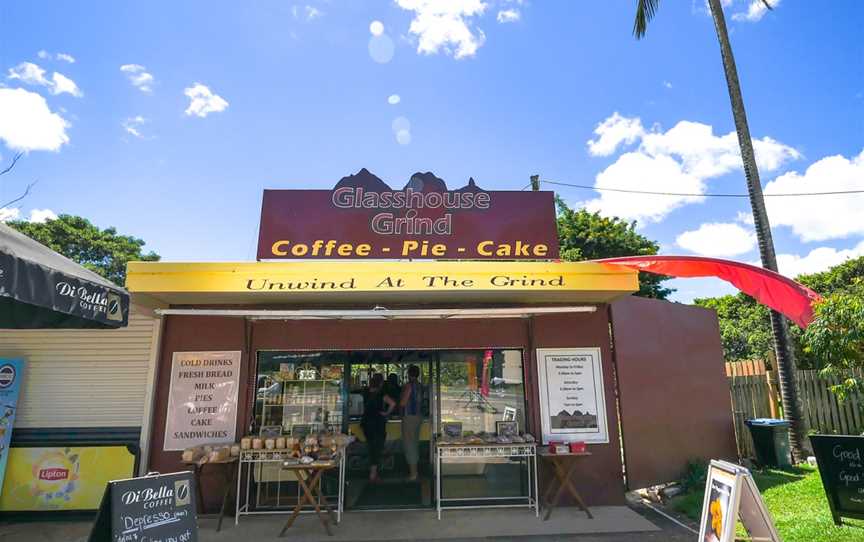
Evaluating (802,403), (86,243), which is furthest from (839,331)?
(86,243)

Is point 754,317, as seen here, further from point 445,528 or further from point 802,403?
point 445,528

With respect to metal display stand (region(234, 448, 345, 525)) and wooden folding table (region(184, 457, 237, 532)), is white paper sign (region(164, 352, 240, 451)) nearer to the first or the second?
wooden folding table (region(184, 457, 237, 532))

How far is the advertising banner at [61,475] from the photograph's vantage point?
21.7 feet

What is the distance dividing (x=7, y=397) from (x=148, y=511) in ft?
14.1

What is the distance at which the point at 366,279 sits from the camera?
6.44 m

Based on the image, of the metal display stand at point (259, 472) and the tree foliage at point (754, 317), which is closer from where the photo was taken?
the metal display stand at point (259, 472)

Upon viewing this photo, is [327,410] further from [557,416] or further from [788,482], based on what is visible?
[788,482]

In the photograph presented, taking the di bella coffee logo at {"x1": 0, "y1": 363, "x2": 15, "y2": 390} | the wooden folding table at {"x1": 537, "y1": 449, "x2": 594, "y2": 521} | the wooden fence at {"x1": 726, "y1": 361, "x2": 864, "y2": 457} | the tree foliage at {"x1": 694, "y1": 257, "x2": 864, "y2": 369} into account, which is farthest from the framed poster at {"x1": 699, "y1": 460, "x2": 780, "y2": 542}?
the tree foliage at {"x1": 694, "y1": 257, "x2": 864, "y2": 369}

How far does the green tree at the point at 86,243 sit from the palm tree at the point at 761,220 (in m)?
31.7

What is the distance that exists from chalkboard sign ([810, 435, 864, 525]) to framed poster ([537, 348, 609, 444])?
2.53 metres

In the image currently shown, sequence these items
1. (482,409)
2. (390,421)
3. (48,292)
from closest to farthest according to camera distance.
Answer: (48,292), (482,409), (390,421)

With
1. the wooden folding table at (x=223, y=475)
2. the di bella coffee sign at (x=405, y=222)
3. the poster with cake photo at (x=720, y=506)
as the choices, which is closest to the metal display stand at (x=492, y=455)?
the poster with cake photo at (x=720, y=506)

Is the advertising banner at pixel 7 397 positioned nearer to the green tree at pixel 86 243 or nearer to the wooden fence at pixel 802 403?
the wooden fence at pixel 802 403

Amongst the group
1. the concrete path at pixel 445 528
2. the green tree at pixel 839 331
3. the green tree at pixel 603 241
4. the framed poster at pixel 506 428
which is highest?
the green tree at pixel 603 241
